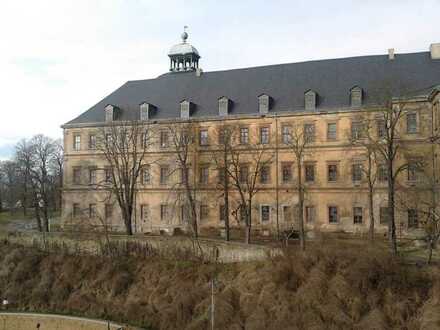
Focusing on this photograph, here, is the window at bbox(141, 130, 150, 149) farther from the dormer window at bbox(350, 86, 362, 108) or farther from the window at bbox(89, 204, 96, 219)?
the dormer window at bbox(350, 86, 362, 108)

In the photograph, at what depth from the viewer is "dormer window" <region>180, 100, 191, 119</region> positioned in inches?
1708

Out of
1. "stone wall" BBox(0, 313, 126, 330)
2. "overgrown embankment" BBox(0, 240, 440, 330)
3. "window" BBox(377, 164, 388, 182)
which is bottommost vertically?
"stone wall" BBox(0, 313, 126, 330)

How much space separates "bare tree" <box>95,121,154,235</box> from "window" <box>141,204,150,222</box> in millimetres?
2174

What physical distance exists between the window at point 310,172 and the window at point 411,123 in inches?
323

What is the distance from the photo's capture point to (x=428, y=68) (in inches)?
1506

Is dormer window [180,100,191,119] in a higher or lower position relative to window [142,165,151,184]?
higher

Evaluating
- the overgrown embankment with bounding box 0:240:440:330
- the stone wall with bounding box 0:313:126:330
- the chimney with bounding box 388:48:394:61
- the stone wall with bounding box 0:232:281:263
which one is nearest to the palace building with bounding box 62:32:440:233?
the chimney with bounding box 388:48:394:61

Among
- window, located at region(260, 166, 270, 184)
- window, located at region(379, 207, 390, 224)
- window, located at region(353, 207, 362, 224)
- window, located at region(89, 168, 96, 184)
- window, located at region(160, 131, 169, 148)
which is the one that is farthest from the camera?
window, located at region(89, 168, 96, 184)

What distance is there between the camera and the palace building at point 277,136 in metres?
36.8

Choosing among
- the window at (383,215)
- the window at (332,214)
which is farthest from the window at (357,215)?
the window at (383,215)

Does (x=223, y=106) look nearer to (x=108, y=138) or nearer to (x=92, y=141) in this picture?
(x=108, y=138)

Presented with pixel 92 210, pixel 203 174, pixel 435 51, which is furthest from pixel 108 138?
pixel 435 51

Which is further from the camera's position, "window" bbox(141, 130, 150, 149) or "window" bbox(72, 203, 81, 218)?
"window" bbox(72, 203, 81, 218)

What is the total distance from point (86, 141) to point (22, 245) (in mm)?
14385
